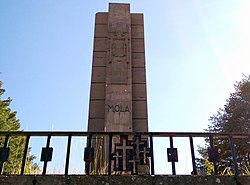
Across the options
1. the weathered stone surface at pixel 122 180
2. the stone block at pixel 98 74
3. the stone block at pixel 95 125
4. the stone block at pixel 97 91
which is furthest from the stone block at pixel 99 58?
the weathered stone surface at pixel 122 180

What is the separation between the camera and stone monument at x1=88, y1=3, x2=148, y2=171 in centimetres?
652

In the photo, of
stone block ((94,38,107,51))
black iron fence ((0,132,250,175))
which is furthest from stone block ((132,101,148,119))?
Result: black iron fence ((0,132,250,175))

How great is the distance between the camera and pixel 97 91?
6938 mm

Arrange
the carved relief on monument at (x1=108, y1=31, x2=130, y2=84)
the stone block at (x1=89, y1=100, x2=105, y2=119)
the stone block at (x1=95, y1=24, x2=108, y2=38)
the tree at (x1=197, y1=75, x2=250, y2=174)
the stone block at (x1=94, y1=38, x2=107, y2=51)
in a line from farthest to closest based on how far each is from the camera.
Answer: the tree at (x1=197, y1=75, x2=250, y2=174)
the stone block at (x1=95, y1=24, x2=108, y2=38)
the stone block at (x1=94, y1=38, x2=107, y2=51)
the carved relief on monument at (x1=108, y1=31, x2=130, y2=84)
the stone block at (x1=89, y1=100, x2=105, y2=119)

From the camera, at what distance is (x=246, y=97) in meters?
19.2

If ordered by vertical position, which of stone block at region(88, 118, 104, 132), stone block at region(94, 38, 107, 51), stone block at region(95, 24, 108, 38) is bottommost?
stone block at region(88, 118, 104, 132)

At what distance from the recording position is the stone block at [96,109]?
6656mm

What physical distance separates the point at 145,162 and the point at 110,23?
5.48 metres

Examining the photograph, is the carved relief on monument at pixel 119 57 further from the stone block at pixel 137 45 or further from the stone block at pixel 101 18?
the stone block at pixel 101 18

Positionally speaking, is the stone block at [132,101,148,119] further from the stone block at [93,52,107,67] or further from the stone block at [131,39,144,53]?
the stone block at [131,39,144,53]

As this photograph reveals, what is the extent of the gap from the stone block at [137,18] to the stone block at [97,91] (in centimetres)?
228

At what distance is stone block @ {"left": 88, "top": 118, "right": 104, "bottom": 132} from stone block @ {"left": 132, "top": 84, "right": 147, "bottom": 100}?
43.0 inches

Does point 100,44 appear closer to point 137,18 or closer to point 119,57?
point 119,57

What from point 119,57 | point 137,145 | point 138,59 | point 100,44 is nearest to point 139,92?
point 138,59
